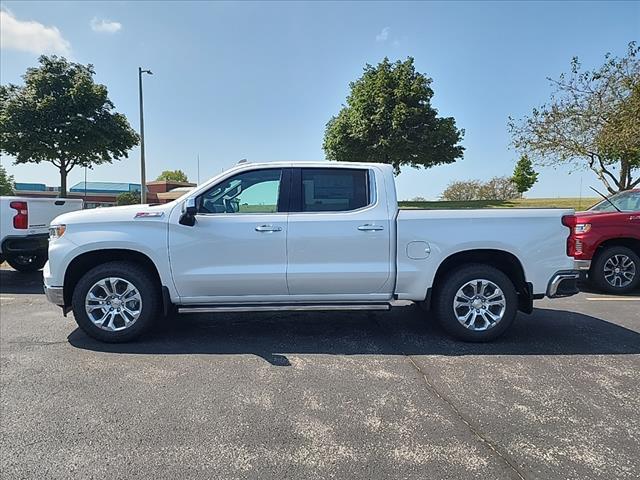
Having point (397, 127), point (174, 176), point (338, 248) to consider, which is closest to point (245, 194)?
point (338, 248)

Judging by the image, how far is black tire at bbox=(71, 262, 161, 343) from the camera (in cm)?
436

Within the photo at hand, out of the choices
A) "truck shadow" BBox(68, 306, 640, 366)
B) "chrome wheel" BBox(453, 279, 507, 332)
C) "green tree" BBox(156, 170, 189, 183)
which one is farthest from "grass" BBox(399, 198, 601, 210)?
"green tree" BBox(156, 170, 189, 183)

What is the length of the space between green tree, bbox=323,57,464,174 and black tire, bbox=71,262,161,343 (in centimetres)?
2445

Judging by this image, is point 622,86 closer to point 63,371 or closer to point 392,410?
point 392,410

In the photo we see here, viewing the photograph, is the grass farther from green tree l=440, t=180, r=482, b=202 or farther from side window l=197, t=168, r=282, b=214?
green tree l=440, t=180, r=482, b=202

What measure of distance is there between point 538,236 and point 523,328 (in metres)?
1.28

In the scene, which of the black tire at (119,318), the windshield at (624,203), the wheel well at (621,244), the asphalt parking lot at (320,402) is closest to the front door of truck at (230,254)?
the black tire at (119,318)

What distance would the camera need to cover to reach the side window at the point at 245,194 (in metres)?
4.46

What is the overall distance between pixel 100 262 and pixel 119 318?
67 cm

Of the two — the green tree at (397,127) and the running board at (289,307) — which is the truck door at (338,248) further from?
the green tree at (397,127)

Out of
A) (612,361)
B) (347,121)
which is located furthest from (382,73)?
(612,361)

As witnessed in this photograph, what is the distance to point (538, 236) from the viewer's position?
435cm

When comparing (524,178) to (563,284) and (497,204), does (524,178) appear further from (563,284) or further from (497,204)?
(563,284)

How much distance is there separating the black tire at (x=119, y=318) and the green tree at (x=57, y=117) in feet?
66.9
